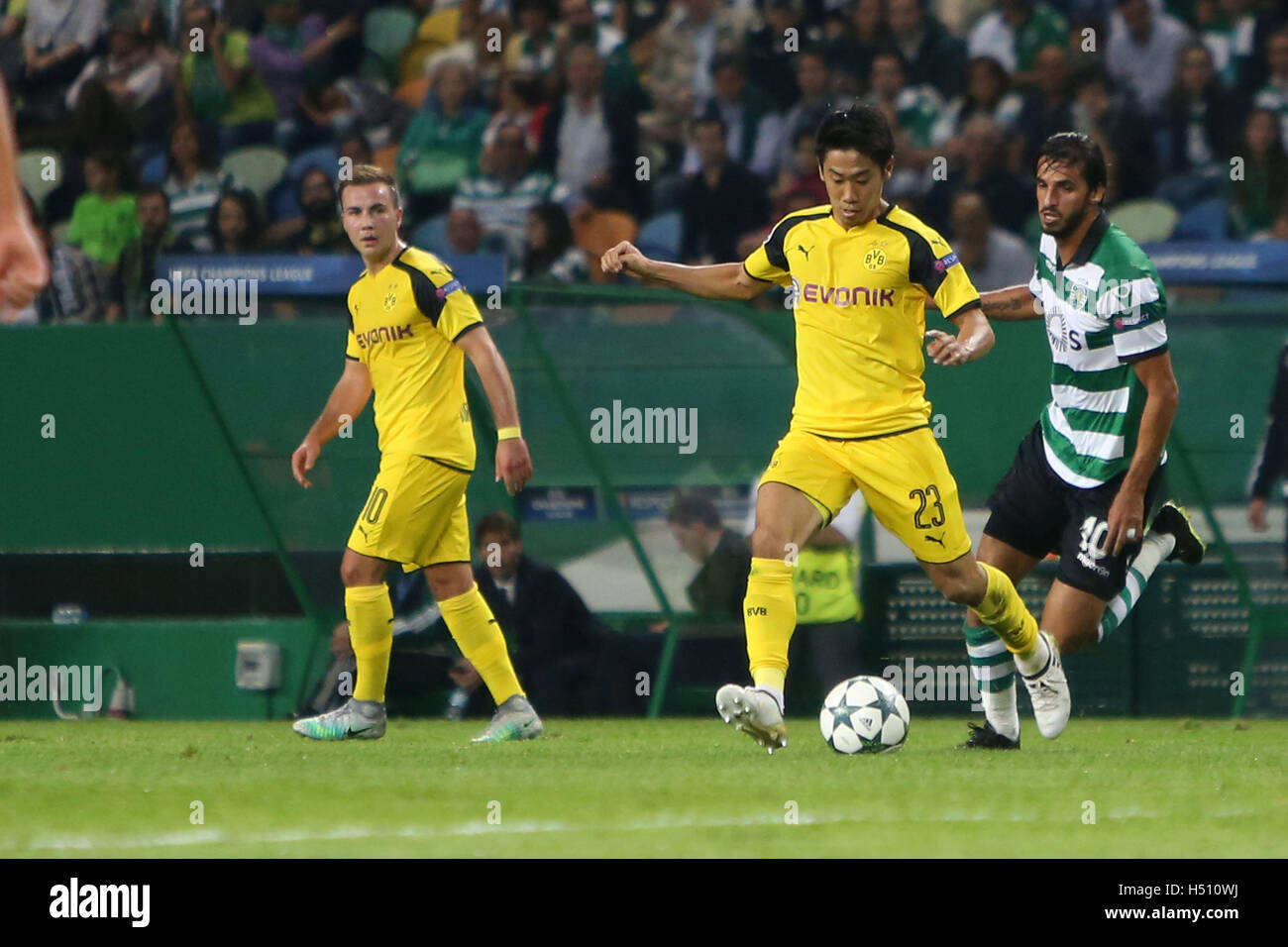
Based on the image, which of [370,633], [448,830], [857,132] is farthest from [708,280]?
[448,830]

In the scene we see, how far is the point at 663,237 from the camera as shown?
12703 mm

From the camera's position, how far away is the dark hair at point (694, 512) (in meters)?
10.1

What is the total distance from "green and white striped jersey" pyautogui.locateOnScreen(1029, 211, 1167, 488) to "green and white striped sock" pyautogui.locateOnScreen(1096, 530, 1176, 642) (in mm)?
542

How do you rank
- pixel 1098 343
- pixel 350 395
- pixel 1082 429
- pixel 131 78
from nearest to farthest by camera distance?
1. pixel 1098 343
2. pixel 1082 429
3. pixel 350 395
4. pixel 131 78

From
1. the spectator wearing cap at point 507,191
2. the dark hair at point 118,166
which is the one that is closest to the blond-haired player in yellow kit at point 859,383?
the spectator wearing cap at point 507,191

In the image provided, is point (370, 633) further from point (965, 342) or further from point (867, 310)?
point (965, 342)

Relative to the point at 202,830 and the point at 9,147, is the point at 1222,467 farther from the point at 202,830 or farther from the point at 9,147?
the point at 9,147

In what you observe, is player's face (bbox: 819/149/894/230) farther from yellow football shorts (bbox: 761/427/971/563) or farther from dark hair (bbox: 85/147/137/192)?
dark hair (bbox: 85/147/137/192)

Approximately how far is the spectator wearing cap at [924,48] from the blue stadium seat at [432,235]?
311 centimetres

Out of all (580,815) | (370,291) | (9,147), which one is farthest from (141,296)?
(9,147)

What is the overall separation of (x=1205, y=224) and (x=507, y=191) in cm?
416

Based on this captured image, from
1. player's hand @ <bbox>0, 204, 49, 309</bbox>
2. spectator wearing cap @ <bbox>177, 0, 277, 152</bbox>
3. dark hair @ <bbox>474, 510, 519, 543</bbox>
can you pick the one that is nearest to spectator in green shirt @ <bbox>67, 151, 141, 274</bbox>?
spectator wearing cap @ <bbox>177, 0, 277, 152</bbox>

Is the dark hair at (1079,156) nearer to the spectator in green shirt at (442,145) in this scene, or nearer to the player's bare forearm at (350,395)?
the player's bare forearm at (350,395)

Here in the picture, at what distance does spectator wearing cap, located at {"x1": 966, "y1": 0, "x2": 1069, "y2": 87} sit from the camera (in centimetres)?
1334
